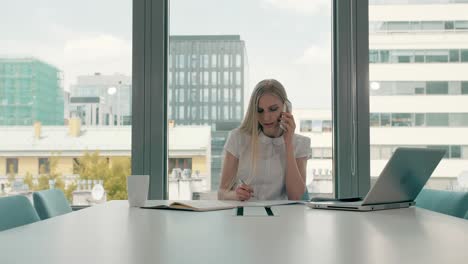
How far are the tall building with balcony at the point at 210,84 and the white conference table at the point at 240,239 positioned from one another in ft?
5.92

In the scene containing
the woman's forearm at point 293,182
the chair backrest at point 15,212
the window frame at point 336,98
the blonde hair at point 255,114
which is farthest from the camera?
the window frame at point 336,98

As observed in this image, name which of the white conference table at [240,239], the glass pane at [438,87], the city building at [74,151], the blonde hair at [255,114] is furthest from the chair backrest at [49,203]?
the glass pane at [438,87]

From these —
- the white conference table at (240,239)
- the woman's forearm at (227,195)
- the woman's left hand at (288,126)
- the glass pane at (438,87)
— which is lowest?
the woman's forearm at (227,195)

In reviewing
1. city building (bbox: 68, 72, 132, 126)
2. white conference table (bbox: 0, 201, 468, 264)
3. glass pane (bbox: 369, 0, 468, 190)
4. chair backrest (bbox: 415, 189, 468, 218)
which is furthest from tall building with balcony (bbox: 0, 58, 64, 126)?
chair backrest (bbox: 415, 189, 468, 218)

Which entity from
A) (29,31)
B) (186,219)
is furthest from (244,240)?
(29,31)

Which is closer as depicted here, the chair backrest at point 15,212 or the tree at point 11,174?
the chair backrest at point 15,212

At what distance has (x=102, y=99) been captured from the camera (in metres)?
3.67

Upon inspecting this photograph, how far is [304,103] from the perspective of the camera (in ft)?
11.9

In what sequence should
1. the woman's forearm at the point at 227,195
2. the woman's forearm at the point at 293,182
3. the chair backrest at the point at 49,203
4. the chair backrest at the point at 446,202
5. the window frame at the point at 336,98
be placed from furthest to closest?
the window frame at the point at 336,98
the woman's forearm at the point at 293,182
the woman's forearm at the point at 227,195
the chair backrest at the point at 49,203
the chair backrest at the point at 446,202

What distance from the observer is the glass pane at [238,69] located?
11.8 ft

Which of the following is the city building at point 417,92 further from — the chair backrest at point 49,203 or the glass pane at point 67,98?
the chair backrest at point 49,203

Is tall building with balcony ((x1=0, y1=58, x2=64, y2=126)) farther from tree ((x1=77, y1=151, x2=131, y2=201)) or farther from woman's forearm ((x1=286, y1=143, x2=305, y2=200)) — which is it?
woman's forearm ((x1=286, y1=143, x2=305, y2=200))

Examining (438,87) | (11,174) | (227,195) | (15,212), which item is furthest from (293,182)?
(11,174)

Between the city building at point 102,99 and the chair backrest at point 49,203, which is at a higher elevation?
the city building at point 102,99
